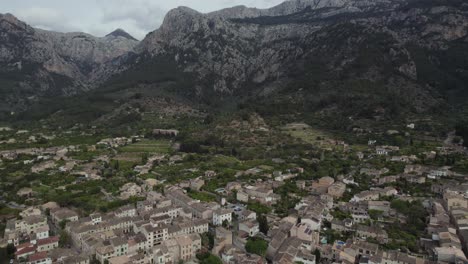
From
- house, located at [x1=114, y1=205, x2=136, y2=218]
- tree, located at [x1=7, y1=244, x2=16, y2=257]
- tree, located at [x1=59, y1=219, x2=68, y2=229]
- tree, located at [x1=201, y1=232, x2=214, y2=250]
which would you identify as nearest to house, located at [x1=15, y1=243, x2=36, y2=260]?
tree, located at [x1=7, y1=244, x2=16, y2=257]

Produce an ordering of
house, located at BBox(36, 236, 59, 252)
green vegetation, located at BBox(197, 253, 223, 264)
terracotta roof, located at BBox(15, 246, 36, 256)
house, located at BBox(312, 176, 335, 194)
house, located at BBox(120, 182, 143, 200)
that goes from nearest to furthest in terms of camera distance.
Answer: green vegetation, located at BBox(197, 253, 223, 264), terracotta roof, located at BBox(15, 246, 36, 256), house, located at BBox(36, 236, 59, 252), house, located at BBox(120, 182, 143, 200), house, located at BBox(312, 176, 335, 194)

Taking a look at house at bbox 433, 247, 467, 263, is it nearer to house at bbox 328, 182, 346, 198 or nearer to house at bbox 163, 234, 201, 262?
house at bbox 328, 182, 346, 198

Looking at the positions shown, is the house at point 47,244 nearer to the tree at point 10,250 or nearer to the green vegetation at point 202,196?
the tree at point 10,250

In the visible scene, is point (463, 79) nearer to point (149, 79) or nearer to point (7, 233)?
point (149, 79)

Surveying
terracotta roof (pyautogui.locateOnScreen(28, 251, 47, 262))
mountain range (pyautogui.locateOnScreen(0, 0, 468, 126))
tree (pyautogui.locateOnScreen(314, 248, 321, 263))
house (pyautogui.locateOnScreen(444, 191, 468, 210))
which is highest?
mountain range (pyautogui.locateOnScreen(0, 0, 468, 126))

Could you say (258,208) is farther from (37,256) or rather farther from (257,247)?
(37,256)

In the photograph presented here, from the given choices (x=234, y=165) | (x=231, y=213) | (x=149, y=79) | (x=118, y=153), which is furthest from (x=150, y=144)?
(x=149, y=79)
